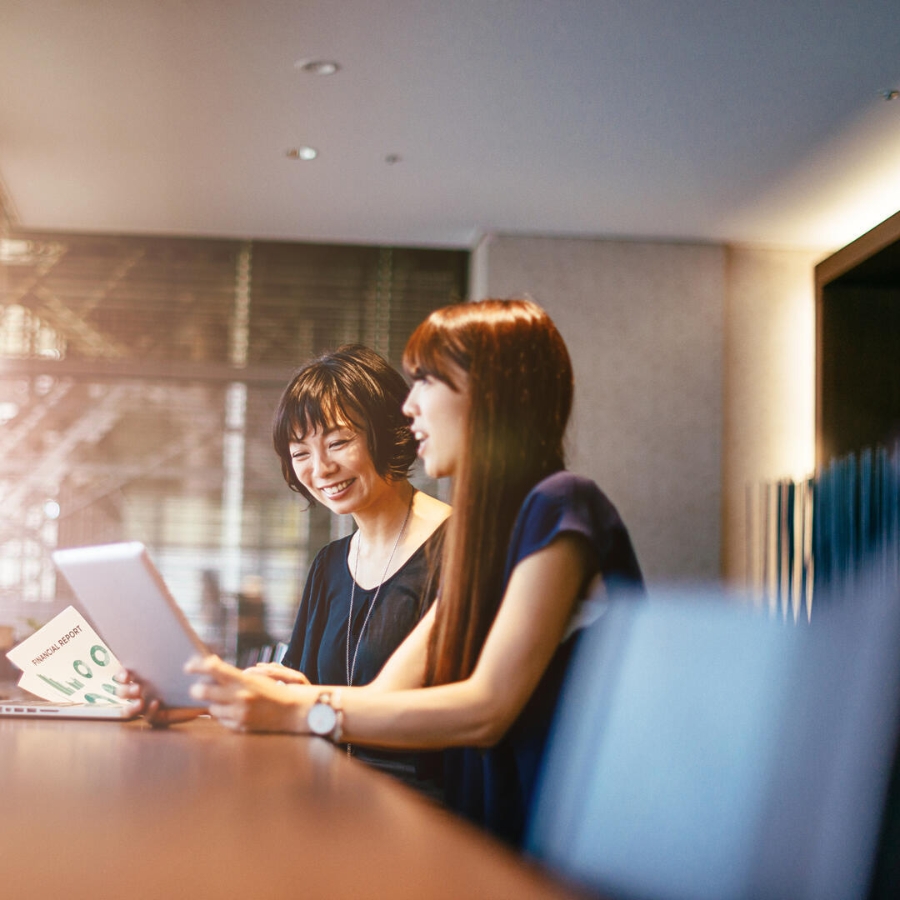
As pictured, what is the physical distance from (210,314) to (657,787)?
4775 millimetres

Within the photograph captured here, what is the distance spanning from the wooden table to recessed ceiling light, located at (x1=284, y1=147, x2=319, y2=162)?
3.51 metres

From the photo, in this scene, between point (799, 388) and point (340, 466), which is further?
point (799, 388)

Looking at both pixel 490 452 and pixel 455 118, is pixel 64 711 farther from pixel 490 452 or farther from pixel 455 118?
pixel 455 118

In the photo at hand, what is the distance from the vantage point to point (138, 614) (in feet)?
4.50

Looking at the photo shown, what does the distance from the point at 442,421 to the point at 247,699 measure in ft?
1.41

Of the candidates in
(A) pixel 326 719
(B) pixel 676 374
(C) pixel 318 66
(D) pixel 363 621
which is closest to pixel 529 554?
(A) pixel 326 719

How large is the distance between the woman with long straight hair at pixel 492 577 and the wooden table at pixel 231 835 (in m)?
0.17

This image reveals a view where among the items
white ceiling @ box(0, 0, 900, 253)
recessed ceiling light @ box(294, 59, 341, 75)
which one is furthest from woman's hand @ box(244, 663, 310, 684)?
recessed ceiling light @ box(294, 59, 341, 75)

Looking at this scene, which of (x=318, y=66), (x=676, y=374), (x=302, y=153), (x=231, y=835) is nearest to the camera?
→ (x=231, y=835)

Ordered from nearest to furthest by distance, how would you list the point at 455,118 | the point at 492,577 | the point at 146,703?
the point at 492,577
the point at 146,703
the point at 455,118

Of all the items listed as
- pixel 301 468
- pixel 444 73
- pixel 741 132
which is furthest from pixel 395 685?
pixel 741 132

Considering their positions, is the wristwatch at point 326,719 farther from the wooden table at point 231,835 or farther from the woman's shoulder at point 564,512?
the woman's shoulder at point 564,512

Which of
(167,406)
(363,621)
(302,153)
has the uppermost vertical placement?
(302,153)

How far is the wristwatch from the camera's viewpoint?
1.31 meters
